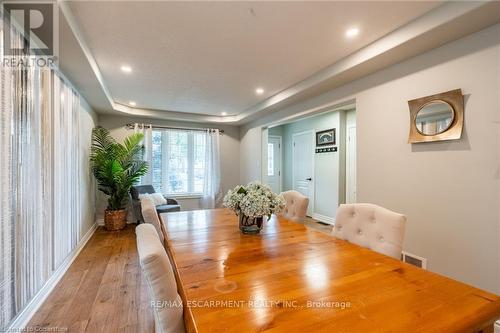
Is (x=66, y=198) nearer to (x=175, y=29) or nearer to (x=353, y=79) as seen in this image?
(x=175, y=29)

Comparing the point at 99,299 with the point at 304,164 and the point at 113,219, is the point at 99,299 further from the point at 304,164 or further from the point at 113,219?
the point at 304,164

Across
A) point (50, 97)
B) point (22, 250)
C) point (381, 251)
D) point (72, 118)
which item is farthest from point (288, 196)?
point (72, 118)

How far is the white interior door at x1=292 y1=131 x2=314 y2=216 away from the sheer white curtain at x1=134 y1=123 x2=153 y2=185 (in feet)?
10.9

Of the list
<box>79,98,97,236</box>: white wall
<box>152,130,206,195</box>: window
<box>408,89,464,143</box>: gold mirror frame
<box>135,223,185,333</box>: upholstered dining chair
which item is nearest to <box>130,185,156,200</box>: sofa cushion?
<box>152,130,206,195</box>: window

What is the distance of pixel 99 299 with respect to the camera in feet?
6.84

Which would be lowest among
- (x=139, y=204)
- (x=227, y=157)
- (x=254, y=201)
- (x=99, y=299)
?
(x=99, y=299)

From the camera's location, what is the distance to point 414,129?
2.24 meters

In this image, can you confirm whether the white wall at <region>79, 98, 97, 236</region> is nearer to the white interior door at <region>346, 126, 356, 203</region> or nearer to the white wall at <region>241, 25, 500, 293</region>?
the white wall at <region>241, 25, 500, 293</region>

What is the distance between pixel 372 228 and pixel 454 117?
129 centimetres

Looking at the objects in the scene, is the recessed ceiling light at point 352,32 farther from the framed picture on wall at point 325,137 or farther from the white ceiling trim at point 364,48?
the framed picture on wall at point 325,137

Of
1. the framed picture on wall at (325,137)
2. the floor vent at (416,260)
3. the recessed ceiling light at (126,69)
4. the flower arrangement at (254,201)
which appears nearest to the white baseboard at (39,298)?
the flower arrangement at (254,201)

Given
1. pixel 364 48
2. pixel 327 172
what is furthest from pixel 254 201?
pixel 327 172

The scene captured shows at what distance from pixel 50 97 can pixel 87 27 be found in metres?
0.80

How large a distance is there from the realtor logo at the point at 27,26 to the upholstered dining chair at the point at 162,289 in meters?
1.81
